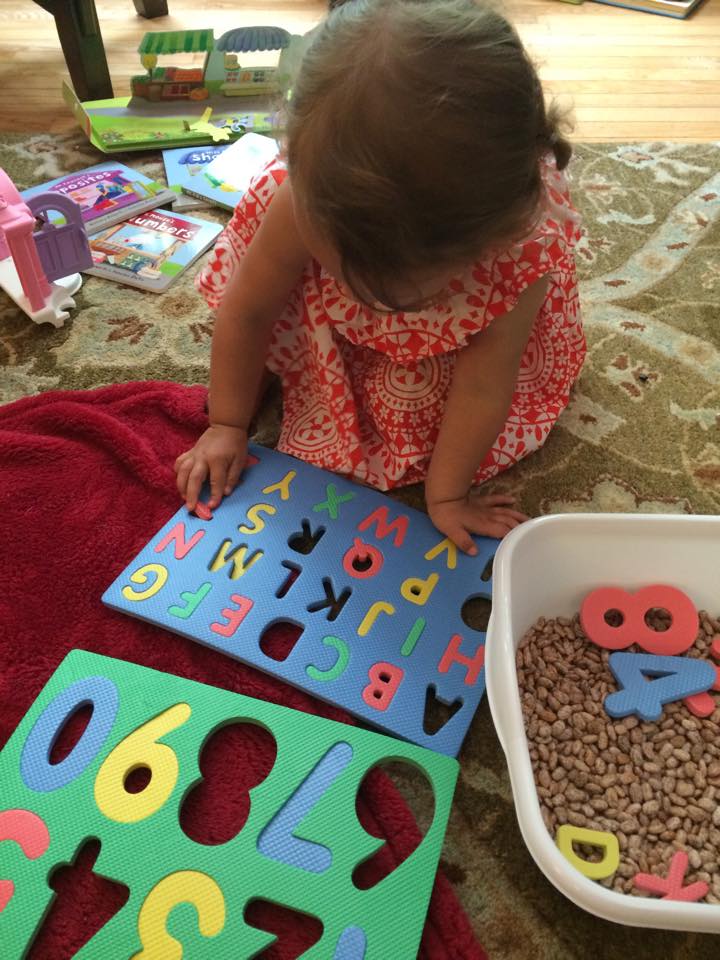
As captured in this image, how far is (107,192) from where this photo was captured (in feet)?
4.17

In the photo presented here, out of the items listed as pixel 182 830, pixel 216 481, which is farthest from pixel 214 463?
pixel 182 830

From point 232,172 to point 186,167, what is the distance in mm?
86

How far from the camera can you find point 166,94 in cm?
151

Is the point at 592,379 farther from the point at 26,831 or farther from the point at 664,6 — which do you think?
the point at 664,6

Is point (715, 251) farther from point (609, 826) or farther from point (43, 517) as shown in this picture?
point (43, 517)

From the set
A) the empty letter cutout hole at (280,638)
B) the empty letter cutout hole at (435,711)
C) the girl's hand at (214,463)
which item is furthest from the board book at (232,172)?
the empty letter cutout hole at (435,711)

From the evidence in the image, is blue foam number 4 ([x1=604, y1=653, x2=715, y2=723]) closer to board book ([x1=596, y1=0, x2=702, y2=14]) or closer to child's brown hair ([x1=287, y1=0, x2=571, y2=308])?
child's brown hair ([x1=287, y1=0, x2=571, y2=308])

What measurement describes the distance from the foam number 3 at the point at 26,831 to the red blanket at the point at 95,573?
3cm

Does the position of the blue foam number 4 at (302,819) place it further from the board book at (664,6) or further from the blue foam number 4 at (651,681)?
the board book at (664,6)

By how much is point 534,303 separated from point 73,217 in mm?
648

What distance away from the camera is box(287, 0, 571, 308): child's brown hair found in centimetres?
51

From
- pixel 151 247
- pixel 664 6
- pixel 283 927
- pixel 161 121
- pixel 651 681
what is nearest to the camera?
pixel 283 927

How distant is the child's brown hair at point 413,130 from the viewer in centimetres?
51

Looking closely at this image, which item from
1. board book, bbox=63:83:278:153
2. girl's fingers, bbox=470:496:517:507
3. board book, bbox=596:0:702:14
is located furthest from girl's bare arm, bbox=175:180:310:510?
board book, bbox=596:0:702:14
